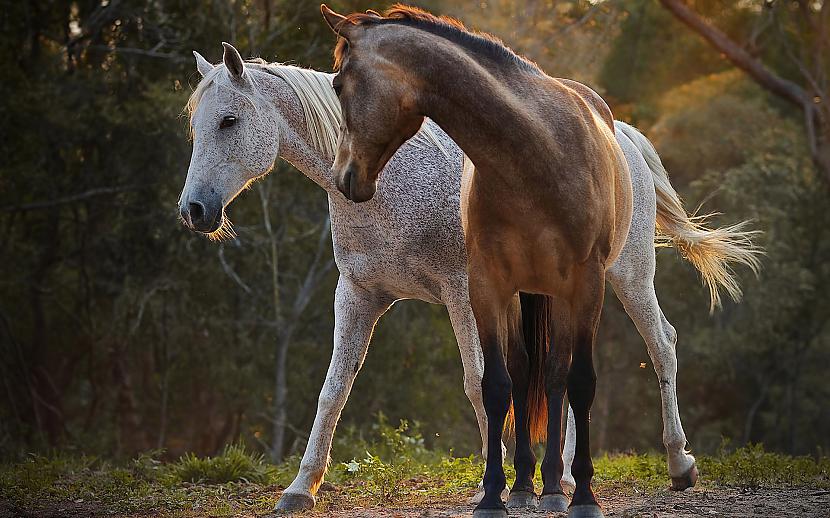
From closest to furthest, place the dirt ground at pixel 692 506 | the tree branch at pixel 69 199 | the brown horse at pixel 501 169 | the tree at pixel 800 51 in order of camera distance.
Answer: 1. the brown horse at pixel 501 169
2. the dirt ground at pixel 692 506
3. the tree branch at pixel 69 199
4. the tree at pixel 800 51

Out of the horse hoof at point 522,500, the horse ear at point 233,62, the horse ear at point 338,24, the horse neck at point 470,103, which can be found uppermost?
the horse ear at point 338,24

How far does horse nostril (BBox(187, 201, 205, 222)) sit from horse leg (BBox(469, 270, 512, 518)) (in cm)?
137

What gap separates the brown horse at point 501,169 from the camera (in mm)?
4277

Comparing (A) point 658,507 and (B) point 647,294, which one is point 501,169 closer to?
(A) point 658,507

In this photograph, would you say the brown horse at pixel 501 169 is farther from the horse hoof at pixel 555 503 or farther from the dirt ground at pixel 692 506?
the dirt ground at pixel 692 506

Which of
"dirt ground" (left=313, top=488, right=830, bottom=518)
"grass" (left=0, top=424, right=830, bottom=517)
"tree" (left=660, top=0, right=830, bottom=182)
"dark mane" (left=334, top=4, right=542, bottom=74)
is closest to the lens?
"dark mane" (left=334, top=4, right=542, bottom=74)

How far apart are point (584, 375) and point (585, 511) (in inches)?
22.1

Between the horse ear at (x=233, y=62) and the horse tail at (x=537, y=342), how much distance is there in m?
1.80

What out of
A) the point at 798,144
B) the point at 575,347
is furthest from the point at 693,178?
the point at 575,347

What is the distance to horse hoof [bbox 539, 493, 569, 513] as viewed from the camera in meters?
4.84

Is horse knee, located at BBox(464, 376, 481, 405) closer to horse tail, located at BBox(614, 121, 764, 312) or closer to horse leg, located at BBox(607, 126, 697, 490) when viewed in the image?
horse leg, located at BBox(607, 126, 697, 490)

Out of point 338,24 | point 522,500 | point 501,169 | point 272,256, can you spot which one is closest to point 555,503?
point 522,500

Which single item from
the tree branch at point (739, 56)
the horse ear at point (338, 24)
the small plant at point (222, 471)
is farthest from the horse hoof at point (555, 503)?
the tree branch at point (739, 56)

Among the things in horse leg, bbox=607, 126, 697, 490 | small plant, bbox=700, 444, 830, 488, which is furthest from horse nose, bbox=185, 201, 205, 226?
small plant, bbox=700, 444, 830, 488
